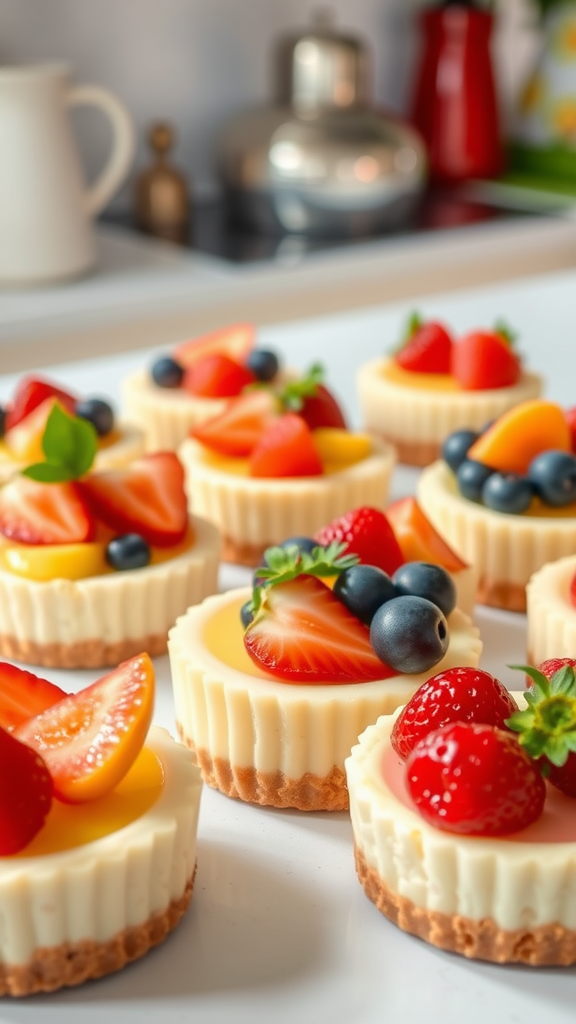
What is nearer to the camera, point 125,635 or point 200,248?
point 125,635

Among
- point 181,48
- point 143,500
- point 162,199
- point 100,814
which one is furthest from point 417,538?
point 181,48

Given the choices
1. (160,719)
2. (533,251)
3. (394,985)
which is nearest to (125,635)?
(160,719)

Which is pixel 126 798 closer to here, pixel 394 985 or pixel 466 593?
pixel 394 985

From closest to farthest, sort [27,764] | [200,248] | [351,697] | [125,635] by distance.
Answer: [27,764] < [351,697] < [125,635] < [200,248]

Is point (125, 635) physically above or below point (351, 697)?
below

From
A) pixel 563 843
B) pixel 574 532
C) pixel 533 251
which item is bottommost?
pixel 533 251

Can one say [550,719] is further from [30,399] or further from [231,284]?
[231,284]

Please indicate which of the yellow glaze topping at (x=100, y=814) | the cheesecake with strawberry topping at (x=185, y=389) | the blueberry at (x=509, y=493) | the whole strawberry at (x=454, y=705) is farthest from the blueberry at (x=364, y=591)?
the cheesecake with strawberry topping at (x=185, y=389)
